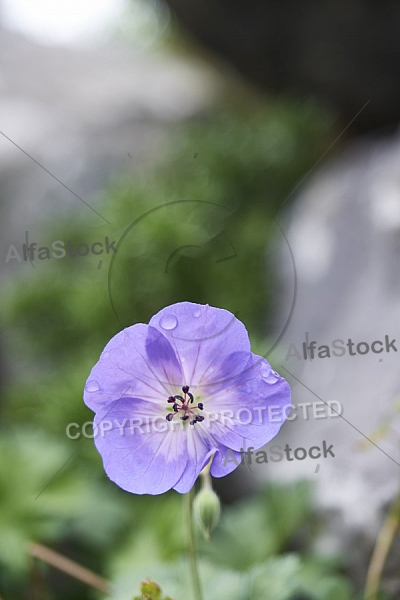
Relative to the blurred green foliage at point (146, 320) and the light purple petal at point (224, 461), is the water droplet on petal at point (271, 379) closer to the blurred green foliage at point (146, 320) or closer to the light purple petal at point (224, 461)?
the light purple petal at point (224, 461)

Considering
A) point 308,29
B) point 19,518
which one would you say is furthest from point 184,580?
point 308,29

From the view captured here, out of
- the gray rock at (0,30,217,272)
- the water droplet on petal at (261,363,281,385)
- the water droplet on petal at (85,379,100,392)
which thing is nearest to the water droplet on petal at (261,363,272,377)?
the water droplet on petal at (261,363,281,385)

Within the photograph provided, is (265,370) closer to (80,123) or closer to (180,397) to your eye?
(180,397)

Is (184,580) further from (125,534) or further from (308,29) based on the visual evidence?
(308,29)

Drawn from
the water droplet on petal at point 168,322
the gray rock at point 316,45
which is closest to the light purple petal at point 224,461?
the water droplet on petal at point 168,322

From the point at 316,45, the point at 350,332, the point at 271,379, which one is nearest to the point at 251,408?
the point at 271,379
